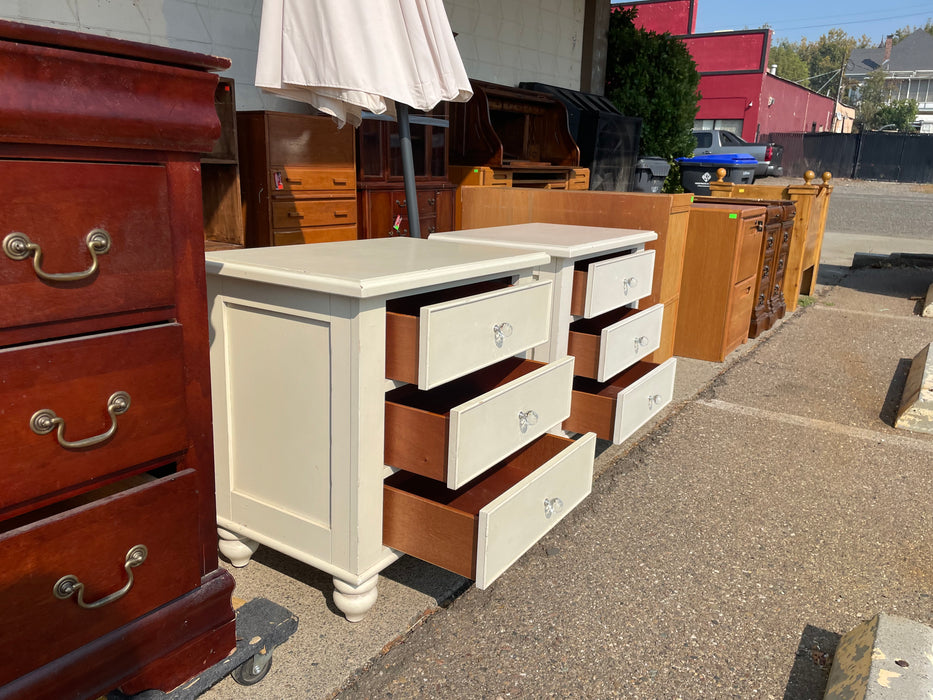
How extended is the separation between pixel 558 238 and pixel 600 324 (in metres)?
0.55

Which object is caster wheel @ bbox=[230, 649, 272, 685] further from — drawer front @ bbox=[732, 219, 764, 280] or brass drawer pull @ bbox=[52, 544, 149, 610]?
drawer front @ bbox=[732, 219, 764, 280]

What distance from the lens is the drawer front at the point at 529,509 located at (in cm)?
171

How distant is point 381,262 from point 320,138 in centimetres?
313

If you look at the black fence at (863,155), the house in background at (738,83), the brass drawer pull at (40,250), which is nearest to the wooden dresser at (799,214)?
the brass drawer pull at (40,250)

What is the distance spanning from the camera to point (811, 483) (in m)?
2.88

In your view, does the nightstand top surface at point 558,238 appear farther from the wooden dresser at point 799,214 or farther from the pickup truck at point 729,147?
the pickup truck at point 729,147

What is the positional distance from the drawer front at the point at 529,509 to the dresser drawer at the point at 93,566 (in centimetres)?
65

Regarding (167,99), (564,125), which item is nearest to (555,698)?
(167,99)

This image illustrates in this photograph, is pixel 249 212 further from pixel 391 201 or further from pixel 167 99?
pixel 167 99

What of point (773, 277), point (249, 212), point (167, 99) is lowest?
point (773, 277)

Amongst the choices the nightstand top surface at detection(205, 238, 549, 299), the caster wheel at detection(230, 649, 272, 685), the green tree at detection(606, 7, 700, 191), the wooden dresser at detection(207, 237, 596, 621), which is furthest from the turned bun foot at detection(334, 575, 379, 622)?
the green tree at detection(606, 7, 700, 191)

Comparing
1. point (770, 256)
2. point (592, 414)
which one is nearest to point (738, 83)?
point (770, 256)

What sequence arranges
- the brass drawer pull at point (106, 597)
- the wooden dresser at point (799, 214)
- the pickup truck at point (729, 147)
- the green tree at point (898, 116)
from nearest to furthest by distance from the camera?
the brass drawer pull at point (106, 597), the wooden dresser at point (799, 214), the pickup truck at point (729, 147), the green tree at point (898, 116)

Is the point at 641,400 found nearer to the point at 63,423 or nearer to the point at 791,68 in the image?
the point at 63,423
